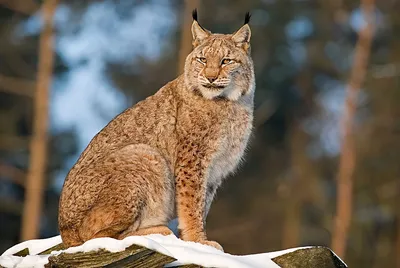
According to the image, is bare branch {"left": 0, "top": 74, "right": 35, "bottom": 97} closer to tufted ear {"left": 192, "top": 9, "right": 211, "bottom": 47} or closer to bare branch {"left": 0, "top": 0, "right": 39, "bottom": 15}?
bare branch {"left": 0, "top": 0, "right": 39, "bottom": 15}

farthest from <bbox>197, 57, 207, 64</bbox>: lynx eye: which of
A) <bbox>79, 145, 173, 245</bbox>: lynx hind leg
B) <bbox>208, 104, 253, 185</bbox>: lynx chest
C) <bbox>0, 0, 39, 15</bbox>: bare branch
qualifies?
<bbox>0, 0, 39, 15</bbox>: bare branch

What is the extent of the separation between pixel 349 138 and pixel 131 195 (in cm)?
1499

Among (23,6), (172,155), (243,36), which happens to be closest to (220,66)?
(243,36)

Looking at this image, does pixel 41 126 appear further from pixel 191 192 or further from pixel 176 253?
pixel 176 253

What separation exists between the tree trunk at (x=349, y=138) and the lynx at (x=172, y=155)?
43.1 ft

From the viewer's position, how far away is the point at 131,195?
7805 mm

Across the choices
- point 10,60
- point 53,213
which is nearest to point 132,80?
point 53,213

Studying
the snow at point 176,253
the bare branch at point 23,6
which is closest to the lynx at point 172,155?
the snow at point 176,253

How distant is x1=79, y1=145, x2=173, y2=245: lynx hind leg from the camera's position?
7723mm

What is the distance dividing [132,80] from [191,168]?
21701mm

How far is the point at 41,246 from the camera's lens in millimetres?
8703

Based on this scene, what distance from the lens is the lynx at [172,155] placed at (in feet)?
25.7

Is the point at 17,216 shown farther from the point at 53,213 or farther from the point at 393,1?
the point at 393,1

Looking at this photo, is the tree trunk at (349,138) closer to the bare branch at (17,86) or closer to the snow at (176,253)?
the bare branch at (17,86)
